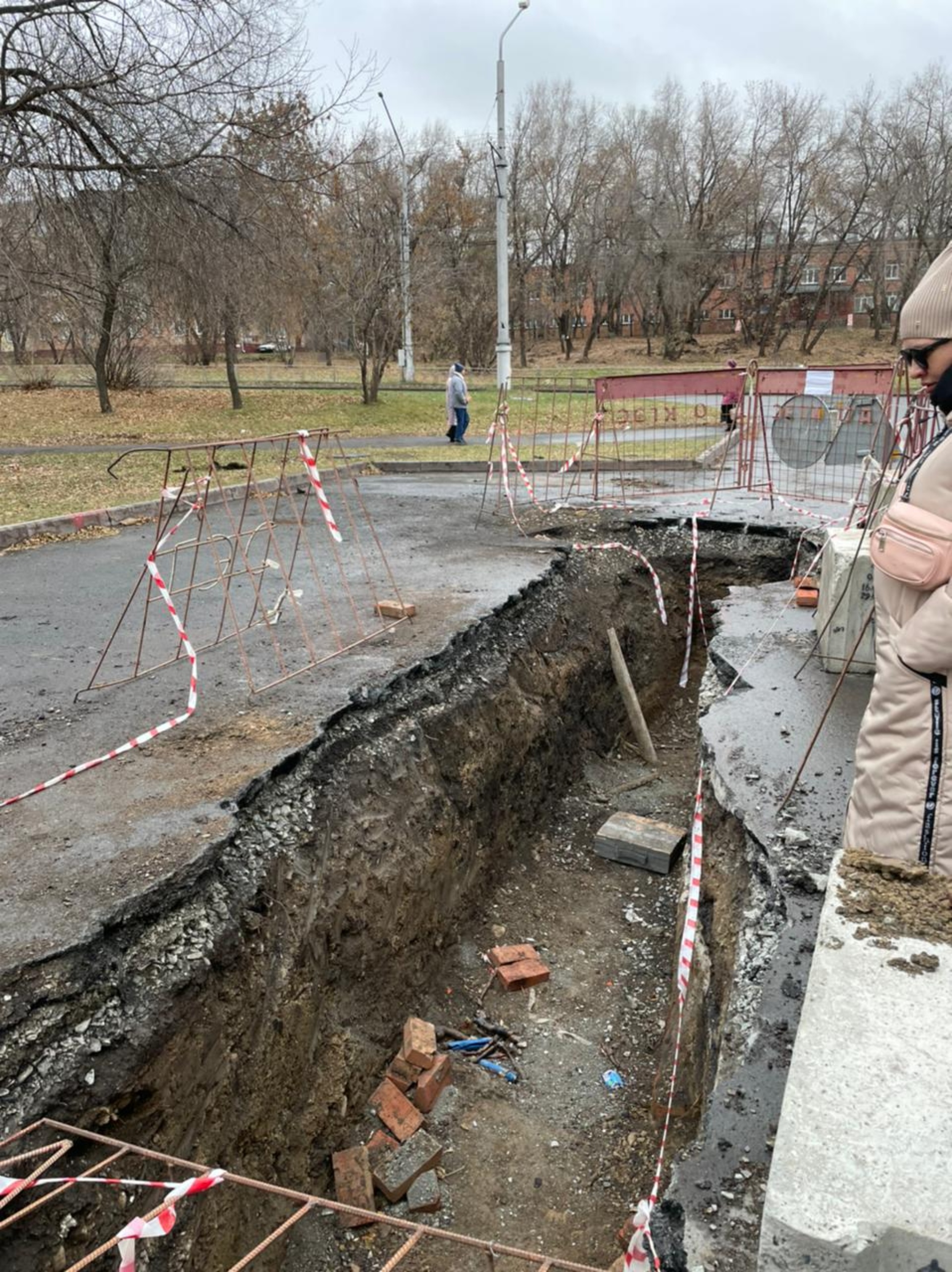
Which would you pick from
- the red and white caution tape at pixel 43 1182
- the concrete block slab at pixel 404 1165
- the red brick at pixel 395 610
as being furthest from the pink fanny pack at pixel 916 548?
the red brick at pixel 395 610

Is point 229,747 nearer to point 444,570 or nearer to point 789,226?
point 444,570

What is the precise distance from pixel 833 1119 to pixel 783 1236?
0.25 m

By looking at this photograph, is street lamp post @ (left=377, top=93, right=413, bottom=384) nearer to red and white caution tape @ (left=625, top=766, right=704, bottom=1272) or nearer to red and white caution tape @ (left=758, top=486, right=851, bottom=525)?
red and white caution tape @ (left=758, top=486, right=851, bottom=525)

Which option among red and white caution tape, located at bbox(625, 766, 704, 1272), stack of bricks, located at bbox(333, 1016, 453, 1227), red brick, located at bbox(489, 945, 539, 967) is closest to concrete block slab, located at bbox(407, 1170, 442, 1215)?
stack of bricks, located at bbox(333, 1016, 453, 1227)

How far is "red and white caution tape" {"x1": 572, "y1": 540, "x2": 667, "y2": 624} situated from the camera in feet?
29.7

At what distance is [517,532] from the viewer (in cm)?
Result: 1014

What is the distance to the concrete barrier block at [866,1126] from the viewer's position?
1.56 m

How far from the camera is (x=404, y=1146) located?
3.92m

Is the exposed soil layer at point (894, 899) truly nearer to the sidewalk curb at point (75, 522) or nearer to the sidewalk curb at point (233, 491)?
the sidewalk curb at point (233, 491)

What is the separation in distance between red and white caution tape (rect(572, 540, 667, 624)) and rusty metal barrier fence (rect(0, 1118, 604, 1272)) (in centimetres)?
680

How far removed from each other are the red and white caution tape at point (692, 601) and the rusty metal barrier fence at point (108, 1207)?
6849 millimetres

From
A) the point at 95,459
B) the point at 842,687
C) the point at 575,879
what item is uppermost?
the point at 95,459

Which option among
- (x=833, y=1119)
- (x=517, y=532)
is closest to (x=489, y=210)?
(x=517, y=532)

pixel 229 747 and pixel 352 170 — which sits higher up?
pixel 352 170
